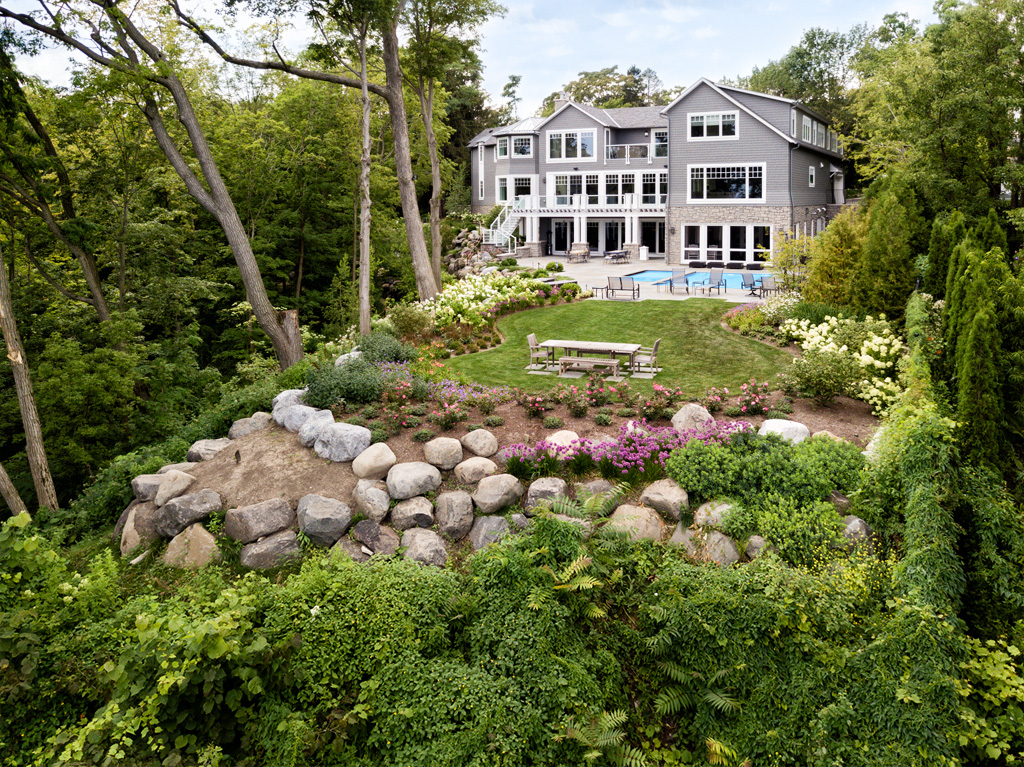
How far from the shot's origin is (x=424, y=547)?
863cm

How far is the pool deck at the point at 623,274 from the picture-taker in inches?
806

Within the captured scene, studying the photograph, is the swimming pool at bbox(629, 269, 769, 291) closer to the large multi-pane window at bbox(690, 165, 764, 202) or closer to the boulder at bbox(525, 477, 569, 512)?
the large multi-pane window at bbox(690, 165, 764, 202)

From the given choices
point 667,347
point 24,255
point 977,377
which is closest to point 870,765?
point 977,377

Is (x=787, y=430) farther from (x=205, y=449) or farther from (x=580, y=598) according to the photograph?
(x=205, y=449)

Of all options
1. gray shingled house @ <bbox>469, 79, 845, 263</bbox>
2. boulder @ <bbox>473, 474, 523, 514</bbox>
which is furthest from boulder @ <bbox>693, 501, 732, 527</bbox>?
gray shingled house @ <bbox>469, 79, 845, 263</bbox>

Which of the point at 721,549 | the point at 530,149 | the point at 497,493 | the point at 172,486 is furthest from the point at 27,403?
the point at 530,149

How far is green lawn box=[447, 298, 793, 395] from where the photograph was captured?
41.4 feet

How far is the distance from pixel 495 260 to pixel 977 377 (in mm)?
27886

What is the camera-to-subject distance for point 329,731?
5996 mm

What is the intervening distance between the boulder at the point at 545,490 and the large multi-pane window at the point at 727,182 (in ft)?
84.3

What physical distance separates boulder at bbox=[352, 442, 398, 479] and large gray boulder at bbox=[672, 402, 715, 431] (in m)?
4.11

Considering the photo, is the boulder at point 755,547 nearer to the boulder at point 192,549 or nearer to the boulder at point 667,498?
the boulder at point 667,498

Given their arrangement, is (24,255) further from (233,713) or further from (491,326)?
(233,713)

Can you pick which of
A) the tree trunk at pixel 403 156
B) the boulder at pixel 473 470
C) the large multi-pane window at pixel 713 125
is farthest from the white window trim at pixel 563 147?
the boulder at pixel 473 470
